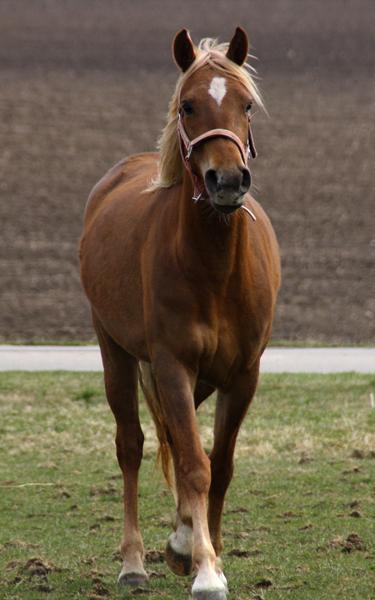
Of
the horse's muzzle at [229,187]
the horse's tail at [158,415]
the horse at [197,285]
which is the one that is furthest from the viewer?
the horse's tail at [158,415]

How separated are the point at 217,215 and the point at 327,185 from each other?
51.3ft

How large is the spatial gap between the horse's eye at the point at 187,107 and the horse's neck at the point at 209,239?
1.11 feet

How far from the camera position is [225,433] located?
19.2 feet

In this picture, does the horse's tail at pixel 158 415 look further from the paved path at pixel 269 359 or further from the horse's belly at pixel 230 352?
the paved path at pixel 269 359

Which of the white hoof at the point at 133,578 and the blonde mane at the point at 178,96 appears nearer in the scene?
the blonde mane at the point at 178,96

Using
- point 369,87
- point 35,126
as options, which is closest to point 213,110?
point 35,126

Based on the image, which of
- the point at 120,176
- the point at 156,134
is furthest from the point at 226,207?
the point at 156,134

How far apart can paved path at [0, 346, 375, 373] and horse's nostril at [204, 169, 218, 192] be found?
24.4ft

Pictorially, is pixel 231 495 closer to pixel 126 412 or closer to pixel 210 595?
pixel 126 412

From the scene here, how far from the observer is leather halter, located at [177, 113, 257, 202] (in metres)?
4.96

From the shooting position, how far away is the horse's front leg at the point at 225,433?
18.8 feet

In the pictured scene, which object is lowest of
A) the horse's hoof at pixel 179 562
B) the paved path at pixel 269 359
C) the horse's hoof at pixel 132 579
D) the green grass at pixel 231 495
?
Result: the paved path at pixel 269 359

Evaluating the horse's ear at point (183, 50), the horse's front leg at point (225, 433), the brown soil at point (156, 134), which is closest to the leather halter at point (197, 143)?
the horse's ear at point (183, 50)

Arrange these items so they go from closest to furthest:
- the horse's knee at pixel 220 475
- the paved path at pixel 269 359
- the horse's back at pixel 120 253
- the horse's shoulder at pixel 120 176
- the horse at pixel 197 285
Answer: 1. the horse at pixel 197 285
2. the horse's knee at pixel 220 475
3. the horse's back at pixel 120 253
4. the horse's shoulder at pixel 120 176
5. the paved path at pixel 269 359
